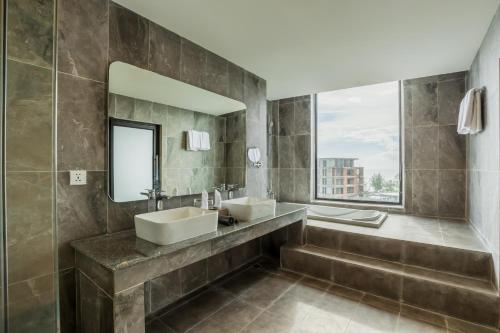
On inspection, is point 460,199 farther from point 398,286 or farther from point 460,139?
point 398,286

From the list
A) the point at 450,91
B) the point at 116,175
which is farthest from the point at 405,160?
the point at 116,175

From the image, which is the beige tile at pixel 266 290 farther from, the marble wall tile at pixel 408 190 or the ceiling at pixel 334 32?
the ceiling at pixel 334 32

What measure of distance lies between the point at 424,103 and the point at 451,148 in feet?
2.39

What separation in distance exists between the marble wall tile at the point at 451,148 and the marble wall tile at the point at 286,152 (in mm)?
2224

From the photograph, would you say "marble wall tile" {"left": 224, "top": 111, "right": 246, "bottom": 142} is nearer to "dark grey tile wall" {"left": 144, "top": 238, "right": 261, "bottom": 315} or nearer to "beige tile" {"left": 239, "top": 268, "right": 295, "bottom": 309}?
"dark grey tile wall" {"left": 144, "top": 238, "right": 261, "bottom": 315}

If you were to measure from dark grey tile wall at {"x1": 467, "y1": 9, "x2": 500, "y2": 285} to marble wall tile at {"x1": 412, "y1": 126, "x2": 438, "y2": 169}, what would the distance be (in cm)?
58

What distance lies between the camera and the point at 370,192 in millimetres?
4008

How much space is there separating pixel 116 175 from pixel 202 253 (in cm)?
89

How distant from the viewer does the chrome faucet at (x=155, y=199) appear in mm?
2057

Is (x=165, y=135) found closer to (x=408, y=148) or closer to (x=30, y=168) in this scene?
(x=30, y=168)

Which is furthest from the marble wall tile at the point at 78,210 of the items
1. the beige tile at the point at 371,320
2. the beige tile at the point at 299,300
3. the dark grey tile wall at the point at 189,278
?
the beige tile at the point at 371,320

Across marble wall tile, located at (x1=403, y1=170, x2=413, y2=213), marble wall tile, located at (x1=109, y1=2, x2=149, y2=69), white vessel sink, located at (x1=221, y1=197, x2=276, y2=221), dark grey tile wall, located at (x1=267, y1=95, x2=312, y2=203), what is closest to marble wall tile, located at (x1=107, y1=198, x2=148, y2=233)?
white vessel sink, located at (x1=221, y1=197, x2=276, y2=221)

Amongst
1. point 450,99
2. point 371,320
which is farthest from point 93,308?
point 450,99

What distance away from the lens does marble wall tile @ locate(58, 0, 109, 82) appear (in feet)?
5.15
